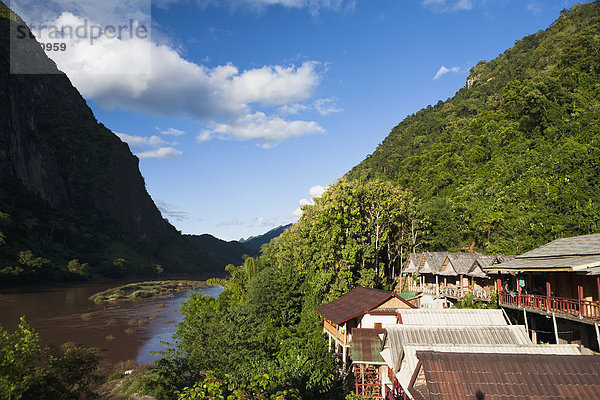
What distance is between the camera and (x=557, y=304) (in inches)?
768

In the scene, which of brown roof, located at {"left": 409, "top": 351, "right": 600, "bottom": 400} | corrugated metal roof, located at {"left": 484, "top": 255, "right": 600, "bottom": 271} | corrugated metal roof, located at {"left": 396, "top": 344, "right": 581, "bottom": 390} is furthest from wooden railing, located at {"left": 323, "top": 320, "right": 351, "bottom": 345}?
brown roof, located at {"left": 409, "top": 351, "right": 600, "bottom": 400}

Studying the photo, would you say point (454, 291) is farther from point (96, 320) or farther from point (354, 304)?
point (96, 320)

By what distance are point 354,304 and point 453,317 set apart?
9.13 m

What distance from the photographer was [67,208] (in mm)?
142750

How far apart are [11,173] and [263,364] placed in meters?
121

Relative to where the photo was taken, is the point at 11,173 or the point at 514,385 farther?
the point at 11,173

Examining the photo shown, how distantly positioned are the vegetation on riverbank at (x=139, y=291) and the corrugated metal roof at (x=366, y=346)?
6506 cm

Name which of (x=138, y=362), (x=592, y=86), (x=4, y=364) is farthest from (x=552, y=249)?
(x=592, y=86)

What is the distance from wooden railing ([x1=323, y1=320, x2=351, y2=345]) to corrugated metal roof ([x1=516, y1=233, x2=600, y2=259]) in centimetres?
1276

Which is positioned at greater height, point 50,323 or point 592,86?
point 592,86

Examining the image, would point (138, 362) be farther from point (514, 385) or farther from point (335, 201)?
point (514, 385)

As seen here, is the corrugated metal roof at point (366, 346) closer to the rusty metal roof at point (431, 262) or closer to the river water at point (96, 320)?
the rusty metal roof at point (431, 262)

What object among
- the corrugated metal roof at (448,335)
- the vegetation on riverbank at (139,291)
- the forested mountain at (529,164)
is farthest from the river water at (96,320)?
the forested mountain at (529,164)

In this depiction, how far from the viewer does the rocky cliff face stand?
4294 inches
